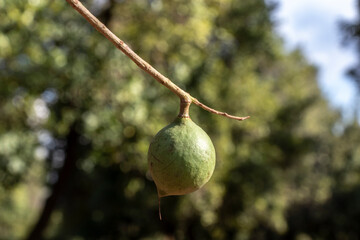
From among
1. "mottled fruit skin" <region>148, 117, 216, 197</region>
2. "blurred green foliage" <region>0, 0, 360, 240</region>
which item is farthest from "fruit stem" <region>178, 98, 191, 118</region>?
"blurred green foliage" <region>0, 0, 360, 240</region>

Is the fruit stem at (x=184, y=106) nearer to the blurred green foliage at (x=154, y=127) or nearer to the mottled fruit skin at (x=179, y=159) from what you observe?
the mottled fruit skin at (x=179, y=159)

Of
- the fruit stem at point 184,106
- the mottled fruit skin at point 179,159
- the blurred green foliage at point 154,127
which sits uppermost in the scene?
the fruit stem at point 184,106

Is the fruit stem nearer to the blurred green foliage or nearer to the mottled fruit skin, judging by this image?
the mottled fruit skin

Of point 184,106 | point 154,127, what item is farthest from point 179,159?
point 154,127

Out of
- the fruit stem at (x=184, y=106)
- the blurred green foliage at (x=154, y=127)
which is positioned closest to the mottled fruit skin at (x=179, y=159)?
the fruit stem at (x=184, y=106)

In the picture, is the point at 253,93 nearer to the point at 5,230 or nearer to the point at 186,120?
the point at 186,120

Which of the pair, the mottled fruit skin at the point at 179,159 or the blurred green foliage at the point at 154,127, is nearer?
the mottled fruit skin at the point at 179,159
